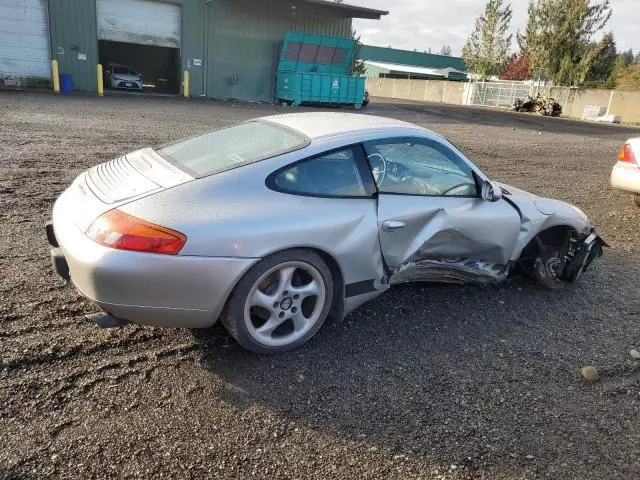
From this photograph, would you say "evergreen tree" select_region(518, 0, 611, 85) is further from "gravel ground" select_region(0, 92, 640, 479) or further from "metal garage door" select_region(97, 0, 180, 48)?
"gravel ground" select_region(0, 92, 640, 479)

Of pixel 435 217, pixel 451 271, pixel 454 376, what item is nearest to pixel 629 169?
pixel 451 271

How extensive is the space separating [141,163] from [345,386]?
6.54 ft

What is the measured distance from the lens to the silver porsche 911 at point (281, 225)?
2670mm

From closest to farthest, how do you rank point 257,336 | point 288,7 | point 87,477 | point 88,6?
1. point 87,477
2. point 257,336
3. point 88,6
4. point 288,7

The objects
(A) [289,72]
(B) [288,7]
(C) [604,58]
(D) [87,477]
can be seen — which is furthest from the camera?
(C) [604,58]

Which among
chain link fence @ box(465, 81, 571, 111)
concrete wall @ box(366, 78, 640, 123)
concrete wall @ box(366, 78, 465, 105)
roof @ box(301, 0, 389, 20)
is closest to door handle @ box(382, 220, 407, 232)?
roof @ box(301, 0, 389, 20)

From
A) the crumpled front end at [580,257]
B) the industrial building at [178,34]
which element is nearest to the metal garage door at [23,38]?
the industrial building at [178,34]

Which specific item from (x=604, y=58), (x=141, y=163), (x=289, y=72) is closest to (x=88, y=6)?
(x=289, y=72)

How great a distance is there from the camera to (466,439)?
99.7 inches

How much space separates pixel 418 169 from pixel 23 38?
83.3 ft

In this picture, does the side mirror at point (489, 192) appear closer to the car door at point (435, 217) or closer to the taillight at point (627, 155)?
the car door at point (435, 217)

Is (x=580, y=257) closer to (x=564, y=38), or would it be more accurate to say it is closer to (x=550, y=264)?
(x=550, y=264)

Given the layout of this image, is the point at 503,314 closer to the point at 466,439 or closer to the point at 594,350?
the point at 594,350

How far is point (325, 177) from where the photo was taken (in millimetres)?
3219
